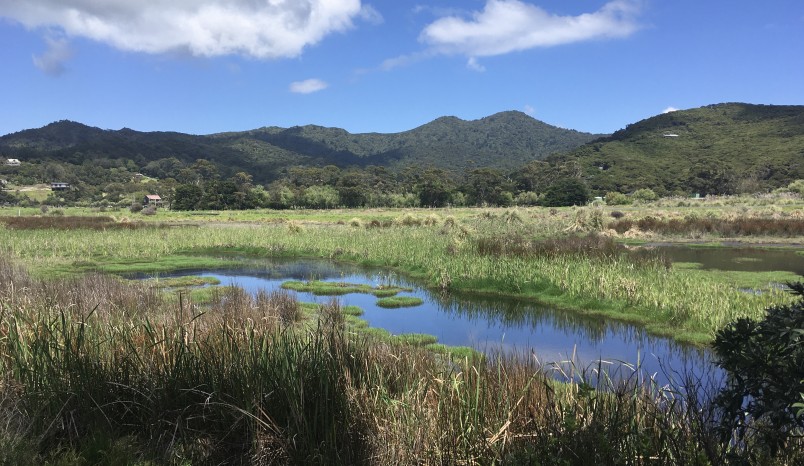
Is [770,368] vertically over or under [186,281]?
over

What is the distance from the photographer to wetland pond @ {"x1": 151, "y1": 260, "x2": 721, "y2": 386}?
8.87m

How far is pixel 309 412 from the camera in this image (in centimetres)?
435

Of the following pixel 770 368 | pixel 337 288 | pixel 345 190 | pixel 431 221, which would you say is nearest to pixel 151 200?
pixel 345 190

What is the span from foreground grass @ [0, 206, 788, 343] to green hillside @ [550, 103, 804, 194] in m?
67.1

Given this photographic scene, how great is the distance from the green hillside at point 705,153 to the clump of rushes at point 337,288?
81.9 m

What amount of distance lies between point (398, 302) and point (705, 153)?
376ft

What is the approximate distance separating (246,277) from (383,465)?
652 inches

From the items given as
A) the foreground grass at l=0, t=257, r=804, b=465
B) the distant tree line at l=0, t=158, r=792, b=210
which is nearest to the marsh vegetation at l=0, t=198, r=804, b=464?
the foreground grass at l=0, t=257, r=804, b=465

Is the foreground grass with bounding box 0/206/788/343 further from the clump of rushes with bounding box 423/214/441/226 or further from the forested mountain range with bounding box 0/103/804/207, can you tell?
the forested mountain range with bounding box 0/103/804/207

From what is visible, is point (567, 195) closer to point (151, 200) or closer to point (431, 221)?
point (431, 221)

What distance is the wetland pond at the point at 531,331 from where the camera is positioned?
8.87 meters

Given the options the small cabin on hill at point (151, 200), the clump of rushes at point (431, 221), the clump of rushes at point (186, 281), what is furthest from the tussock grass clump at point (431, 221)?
the small cabin on hill at point (151, 200)

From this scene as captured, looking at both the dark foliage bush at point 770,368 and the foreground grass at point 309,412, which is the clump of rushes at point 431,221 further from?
the dark foliage bush at point 770,368

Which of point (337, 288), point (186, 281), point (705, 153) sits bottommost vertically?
point (337, 288)
